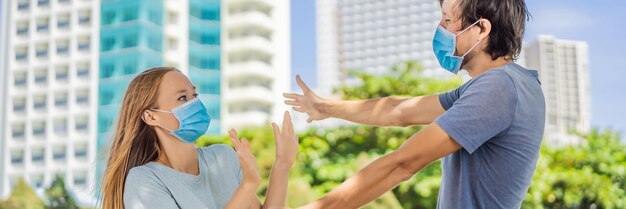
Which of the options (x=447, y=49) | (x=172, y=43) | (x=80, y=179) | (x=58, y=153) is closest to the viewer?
(x=447, y=49)

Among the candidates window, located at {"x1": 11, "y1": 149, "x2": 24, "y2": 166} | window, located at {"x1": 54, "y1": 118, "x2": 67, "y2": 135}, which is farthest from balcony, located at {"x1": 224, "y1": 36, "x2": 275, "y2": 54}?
window, located at {"x1": 11, "y1": 149, "x2": 24, "y2": 166}

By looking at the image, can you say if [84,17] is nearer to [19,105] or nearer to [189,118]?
[19,105]

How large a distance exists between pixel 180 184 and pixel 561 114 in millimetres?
102755

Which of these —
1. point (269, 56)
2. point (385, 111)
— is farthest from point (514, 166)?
point (269, 56)

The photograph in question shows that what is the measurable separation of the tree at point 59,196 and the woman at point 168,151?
4.78 m

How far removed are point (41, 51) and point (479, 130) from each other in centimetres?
2795

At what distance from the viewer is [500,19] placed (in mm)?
1594

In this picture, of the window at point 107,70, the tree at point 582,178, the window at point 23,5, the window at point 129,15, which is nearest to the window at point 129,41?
the window at point 129,15

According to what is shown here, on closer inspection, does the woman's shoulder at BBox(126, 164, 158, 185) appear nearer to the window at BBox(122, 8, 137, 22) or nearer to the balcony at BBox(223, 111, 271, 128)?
the window at BBox(122, 8, 137, 22)

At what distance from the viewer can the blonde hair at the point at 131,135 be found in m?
1.96

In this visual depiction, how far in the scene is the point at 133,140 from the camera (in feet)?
6.54

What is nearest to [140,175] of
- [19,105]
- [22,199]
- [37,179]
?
[22,199]

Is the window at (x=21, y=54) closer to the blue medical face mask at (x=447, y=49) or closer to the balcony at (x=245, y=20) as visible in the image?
the balcony at (x=245, y=20)

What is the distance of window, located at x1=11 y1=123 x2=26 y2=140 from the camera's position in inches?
1099
